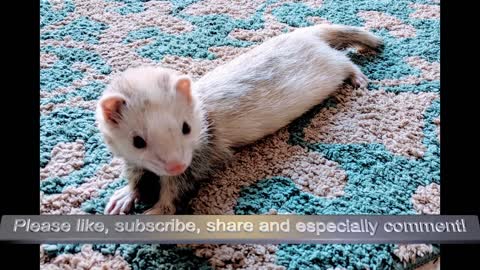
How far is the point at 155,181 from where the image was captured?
73 centimetres

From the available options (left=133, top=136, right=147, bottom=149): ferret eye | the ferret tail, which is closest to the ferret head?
(left=133, top=136, right=147, bottom=149): ferret eye

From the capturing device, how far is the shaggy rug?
61cm

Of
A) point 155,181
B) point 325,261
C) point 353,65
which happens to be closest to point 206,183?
point 155,181

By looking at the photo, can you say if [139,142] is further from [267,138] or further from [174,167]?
[267,138]

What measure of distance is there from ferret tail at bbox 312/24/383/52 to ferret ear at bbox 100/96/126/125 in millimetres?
484

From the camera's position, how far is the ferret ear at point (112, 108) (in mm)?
638

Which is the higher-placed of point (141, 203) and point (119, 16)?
point (119, 16)

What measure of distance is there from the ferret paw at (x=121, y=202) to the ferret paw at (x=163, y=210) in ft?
0.08

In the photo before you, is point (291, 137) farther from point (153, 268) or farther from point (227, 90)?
point (153, 268)

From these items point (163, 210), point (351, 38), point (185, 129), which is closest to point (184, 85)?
point (185, 129)

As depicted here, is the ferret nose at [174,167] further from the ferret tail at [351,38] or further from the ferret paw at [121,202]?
the ferret tail at [351,38]

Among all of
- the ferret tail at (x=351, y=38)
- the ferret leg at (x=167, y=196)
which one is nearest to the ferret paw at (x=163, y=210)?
the ferret leg at (x=167, y=196)

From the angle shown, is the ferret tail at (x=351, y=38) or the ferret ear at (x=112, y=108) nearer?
the ferret ear at (x=112, y=108)

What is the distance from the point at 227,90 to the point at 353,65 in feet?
0.94
